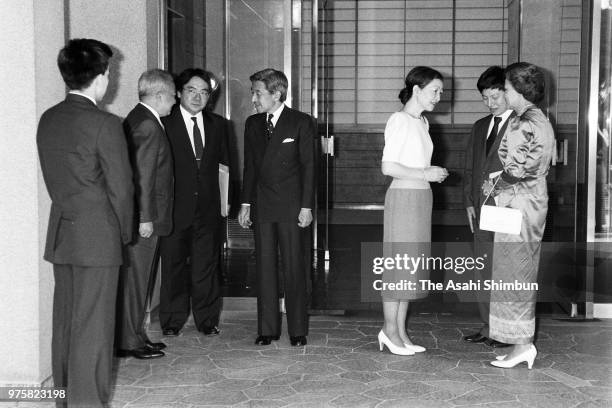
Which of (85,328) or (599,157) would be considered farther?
(599,157)

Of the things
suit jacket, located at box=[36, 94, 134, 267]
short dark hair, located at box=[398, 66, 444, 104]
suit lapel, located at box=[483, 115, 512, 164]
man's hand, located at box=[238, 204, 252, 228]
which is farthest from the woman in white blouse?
suit jacket, located at box=[36, 94, 134, 267]

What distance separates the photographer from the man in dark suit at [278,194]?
478cm

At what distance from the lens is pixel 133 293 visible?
455 centimetres

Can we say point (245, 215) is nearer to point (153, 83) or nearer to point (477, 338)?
point (153, 83)

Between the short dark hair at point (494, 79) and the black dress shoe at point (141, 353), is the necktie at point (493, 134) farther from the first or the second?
the black dress shoe at point (141, 353)

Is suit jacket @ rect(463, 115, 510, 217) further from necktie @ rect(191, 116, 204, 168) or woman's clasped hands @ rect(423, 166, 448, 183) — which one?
necktie @ rect(191, 116, 204, 168)

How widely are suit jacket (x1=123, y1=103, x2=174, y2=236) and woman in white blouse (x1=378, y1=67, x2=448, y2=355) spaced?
1300 millimetres

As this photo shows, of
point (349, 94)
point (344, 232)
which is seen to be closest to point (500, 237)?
point (344, 232)

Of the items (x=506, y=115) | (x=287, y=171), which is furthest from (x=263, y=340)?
(x=506, y=115)

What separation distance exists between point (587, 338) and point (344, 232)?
17.6 ft

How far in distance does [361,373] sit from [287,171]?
4.33 ft

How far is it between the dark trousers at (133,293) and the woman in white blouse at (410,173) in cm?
143

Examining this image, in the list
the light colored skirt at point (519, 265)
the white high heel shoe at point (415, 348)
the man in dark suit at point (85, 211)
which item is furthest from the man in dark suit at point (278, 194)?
the man in dark suit at point (85, 211)

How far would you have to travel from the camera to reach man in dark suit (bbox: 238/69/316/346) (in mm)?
4777
